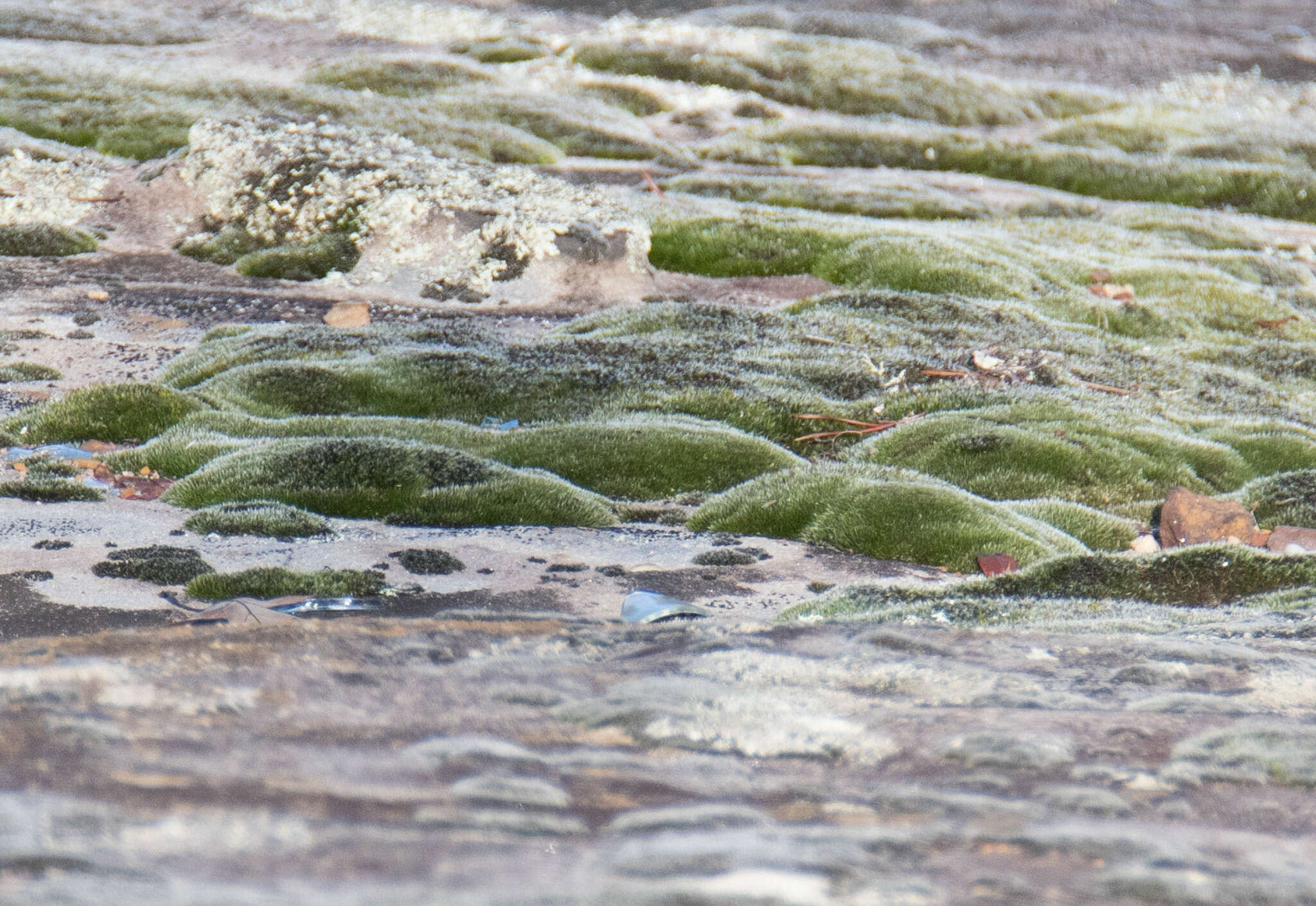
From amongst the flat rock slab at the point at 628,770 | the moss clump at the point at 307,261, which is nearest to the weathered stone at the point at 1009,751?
the flat rock slab at the point at 628,770

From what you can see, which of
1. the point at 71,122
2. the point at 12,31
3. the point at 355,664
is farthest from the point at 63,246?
the point at 12,31

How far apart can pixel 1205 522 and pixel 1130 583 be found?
497 cm

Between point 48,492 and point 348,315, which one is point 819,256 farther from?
point 48,492

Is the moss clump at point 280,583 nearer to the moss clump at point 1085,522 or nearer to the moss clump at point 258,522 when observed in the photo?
the moss clump at point 258,522

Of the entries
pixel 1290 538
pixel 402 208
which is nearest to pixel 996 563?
pixel 1290 538

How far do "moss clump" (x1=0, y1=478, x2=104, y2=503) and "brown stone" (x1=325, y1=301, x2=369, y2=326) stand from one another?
1488cm

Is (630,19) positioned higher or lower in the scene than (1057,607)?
higher

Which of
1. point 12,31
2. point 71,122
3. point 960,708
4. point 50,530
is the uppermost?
point 12,31

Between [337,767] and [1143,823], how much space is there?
2.42 metres

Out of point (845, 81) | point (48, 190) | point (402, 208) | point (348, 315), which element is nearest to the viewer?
point (348, 315)

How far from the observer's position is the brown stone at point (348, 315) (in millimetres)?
28094

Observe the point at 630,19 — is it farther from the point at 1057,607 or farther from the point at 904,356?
the point at 1057,607

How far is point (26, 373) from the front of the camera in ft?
69.6

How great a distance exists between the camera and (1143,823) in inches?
135
